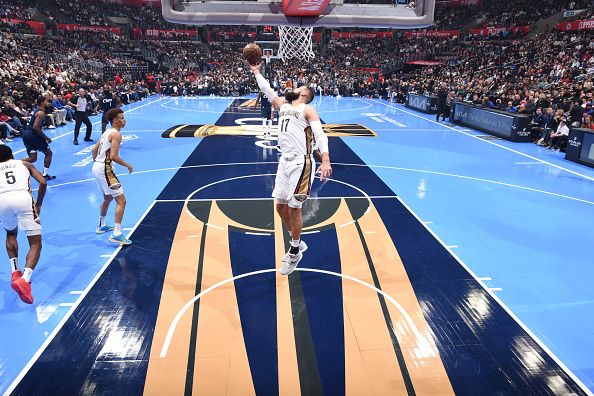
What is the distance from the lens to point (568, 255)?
611 cm

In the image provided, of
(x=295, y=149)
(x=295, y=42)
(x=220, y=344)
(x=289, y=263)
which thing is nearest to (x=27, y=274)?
(x=220, y=344)

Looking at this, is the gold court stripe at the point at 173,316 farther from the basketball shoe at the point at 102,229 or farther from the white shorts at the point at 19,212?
the white shorts at the point at 19,212

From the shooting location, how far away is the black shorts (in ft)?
Result: 28.1

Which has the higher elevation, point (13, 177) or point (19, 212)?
point (13, 177)

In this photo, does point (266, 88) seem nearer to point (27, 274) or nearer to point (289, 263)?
point (289, 263)

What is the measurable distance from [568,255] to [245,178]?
21.2ft

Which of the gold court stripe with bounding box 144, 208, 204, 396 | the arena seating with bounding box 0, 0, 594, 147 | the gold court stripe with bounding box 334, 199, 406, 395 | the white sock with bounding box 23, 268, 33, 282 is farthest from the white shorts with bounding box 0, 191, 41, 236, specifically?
the arena seating with bounding box 0, 0, 594, 147

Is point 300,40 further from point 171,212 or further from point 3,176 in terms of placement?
point 3,176

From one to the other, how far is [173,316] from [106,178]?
263 centimetres

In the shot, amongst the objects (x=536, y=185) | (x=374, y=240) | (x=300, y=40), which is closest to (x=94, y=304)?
(x=374, y=240)

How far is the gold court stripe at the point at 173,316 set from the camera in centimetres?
358

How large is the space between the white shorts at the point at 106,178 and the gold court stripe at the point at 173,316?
1.13 metres

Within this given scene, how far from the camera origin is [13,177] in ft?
15.0

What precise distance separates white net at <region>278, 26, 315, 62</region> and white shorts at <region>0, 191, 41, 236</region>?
949cm
